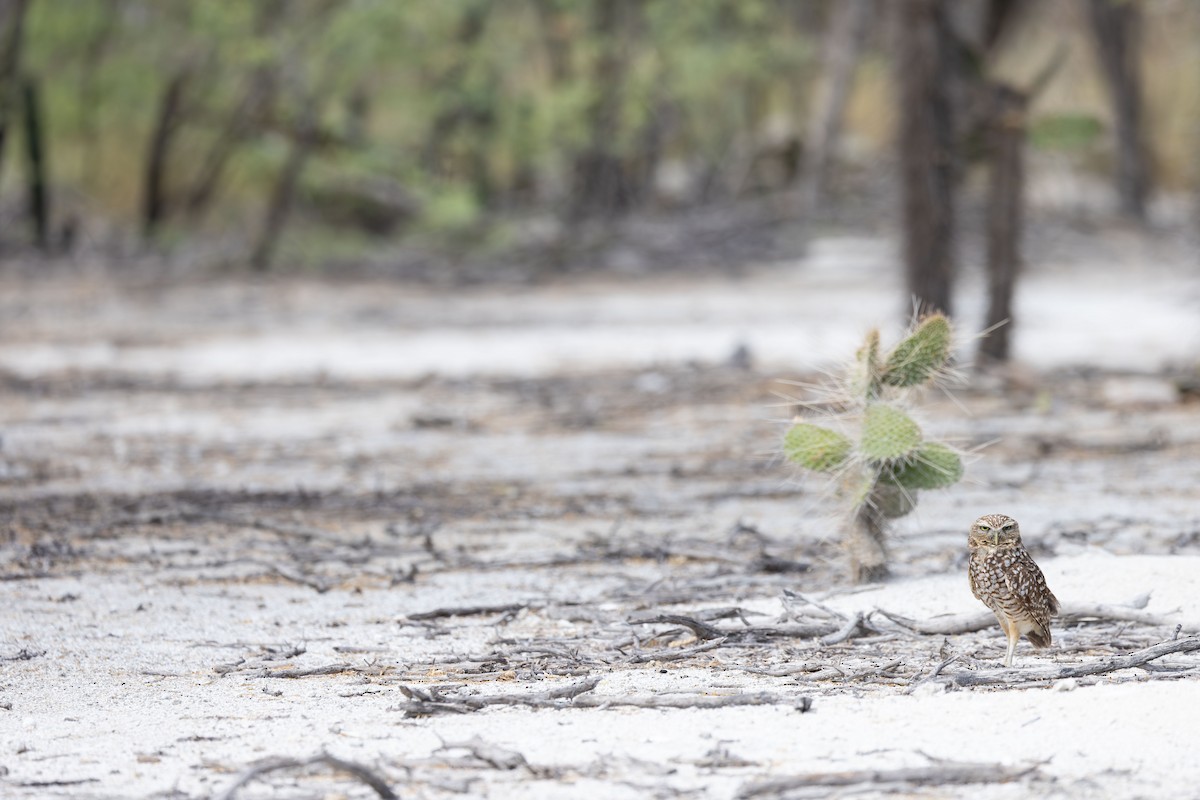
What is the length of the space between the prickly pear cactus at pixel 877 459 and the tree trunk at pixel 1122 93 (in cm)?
2077

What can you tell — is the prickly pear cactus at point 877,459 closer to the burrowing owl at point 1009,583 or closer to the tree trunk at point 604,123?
the burrowing owl at point 1009,583

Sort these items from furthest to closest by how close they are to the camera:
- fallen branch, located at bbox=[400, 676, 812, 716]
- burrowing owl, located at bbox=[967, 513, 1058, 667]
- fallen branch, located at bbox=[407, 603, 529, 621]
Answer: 1. fallen branch, located at bbox=[407, 603, 529, 621]
2. burrowing owl, located at bbox=[967, 513, 1058, 667]
3. fallen branch, located at bbox=[400, 676, 812, 716]

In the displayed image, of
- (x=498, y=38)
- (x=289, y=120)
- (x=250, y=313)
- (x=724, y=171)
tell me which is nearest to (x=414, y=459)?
(x=250, y=313)

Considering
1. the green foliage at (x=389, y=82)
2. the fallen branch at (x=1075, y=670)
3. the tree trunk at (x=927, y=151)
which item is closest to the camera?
the fallen branch at (x=1075, y=670)

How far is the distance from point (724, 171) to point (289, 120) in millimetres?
9475

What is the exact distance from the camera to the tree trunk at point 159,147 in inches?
906

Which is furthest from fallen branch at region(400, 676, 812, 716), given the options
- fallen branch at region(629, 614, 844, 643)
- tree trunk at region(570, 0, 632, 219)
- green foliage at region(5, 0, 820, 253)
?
tree trunk at region(570, 0, 632, 219)

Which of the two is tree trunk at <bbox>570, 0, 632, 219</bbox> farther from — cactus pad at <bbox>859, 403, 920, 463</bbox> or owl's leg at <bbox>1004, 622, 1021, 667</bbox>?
owl's leg at <bbox>1004, 622, 1021, 667</bbox>

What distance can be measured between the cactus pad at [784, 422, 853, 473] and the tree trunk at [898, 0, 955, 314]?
3985 millimetres

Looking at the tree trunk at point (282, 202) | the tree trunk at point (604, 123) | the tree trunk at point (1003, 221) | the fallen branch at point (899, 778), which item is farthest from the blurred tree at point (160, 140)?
the fallen branch at point (899, 778)

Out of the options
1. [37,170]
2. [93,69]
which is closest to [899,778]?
[37,170]

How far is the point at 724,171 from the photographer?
1128 inches

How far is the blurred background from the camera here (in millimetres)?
20344

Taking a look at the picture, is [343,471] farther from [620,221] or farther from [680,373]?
[620,221]
